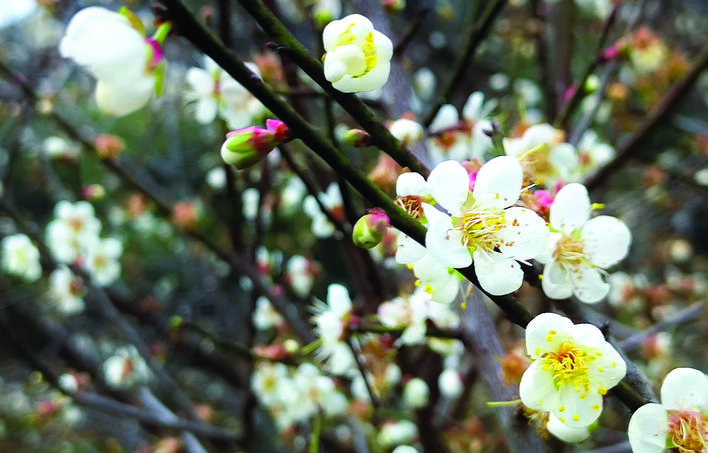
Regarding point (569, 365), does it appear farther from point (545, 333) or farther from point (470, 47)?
point (470, 47)

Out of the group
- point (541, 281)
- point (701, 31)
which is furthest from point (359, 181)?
point (701, 31)

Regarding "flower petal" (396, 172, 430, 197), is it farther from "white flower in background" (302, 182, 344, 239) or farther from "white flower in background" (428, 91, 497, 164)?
"white flower in background" (302, 182, 344, 239)

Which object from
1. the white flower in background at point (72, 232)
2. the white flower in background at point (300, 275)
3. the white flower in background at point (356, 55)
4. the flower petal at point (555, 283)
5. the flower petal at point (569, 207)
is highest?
the white flower in background at point (356, 55)

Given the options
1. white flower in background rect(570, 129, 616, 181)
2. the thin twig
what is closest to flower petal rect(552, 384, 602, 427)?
the thin twig

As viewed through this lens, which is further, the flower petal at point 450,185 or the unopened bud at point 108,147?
the unopened bud at point 108,147

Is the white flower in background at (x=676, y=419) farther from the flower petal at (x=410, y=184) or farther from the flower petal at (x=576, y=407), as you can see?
the flower petal at (x=410, y=184)

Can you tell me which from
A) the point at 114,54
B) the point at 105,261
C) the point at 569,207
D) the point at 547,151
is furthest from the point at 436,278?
the point at 105,261

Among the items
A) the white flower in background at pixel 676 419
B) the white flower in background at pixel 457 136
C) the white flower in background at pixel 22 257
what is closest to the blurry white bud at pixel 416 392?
the white flower in background at pixel 457 136
